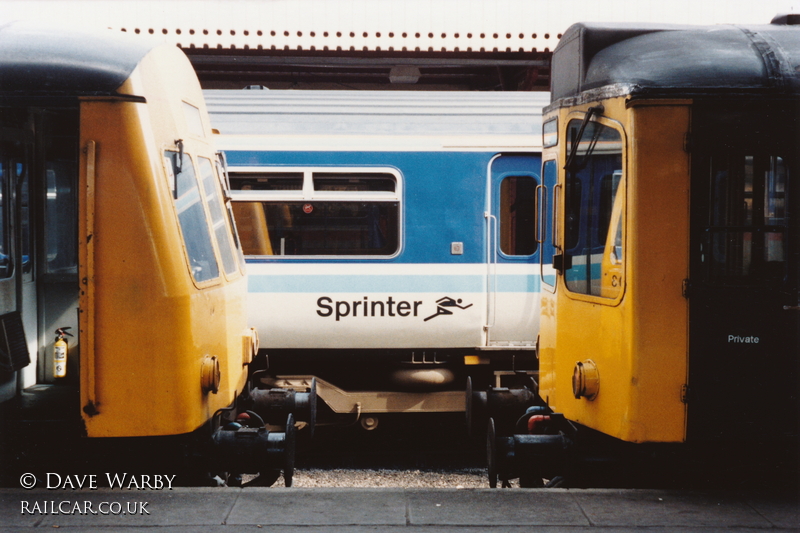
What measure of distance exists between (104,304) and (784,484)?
3838 mm

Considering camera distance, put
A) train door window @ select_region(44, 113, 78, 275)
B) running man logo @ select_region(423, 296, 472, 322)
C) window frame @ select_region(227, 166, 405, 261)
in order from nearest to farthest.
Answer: train door window @ select_region(44, 113, 78, 275), window frame @ select_region(227, 166, 405, 261), running man logo @ select_region(423, 296, 472, 322)

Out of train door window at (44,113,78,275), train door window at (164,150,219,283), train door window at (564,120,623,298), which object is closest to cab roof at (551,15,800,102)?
train door window at (564,120,623,298)

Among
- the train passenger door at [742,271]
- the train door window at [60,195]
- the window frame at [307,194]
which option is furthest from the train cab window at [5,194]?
the train passenger door at [742,271]

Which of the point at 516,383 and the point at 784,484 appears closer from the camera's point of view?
the point at 784,484

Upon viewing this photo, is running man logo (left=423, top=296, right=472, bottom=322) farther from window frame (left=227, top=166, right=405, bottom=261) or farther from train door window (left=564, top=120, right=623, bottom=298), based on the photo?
train door window (left=564, top=120, right=623, bottom=298)

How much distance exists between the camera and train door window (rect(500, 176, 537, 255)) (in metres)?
7.10

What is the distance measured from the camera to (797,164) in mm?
4117

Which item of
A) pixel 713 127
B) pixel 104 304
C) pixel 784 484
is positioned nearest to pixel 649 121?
pixel 713 127

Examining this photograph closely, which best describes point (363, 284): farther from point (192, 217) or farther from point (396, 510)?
point (396, 510)

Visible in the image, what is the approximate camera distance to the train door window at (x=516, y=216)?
280 inches

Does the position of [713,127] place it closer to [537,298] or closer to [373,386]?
[537,298]

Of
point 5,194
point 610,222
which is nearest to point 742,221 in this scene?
point 610,222

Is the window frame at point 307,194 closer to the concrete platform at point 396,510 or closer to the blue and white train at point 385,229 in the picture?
the blue and white train at point 385,229

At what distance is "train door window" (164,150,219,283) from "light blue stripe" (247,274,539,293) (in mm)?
1892
